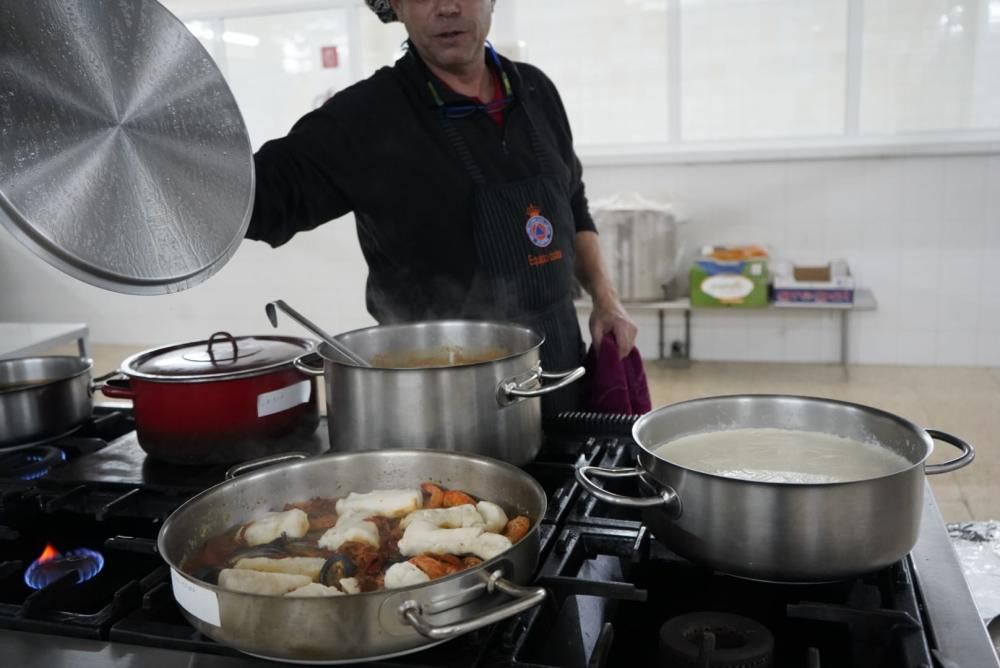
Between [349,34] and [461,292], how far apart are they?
13.7ft

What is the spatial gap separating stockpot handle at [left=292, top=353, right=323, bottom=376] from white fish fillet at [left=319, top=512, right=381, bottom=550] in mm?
341

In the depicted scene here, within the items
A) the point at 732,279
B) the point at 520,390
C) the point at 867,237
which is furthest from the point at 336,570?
the point at 867,237

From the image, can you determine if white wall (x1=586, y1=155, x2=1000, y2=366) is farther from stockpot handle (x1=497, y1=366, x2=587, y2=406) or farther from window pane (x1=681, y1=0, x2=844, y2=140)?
stockpot handle (x1=497, y1=366, x2=587, y2=406)

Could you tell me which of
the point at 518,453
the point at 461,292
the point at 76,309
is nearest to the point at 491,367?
the point at 518,453

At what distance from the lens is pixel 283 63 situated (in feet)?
18.5

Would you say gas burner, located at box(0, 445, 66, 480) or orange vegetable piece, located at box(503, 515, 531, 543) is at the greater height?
orange vegetable piece, located at box(503, 515, 531, 543)

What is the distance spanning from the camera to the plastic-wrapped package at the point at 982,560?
51.0 inches

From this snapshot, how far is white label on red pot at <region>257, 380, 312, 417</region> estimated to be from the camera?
4.47 feet

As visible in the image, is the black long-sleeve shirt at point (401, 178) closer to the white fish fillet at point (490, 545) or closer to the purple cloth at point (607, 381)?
the purple cloth at point (607, 381)

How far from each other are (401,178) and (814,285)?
3451 millimetres

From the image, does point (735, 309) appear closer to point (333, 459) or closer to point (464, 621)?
point (333, 459)

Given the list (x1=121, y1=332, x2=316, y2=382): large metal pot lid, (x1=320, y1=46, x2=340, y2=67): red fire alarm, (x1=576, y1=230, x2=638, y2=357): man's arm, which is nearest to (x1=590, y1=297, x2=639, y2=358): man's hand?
(x1=576, y1=230, x2=638, y2=357): man's arm

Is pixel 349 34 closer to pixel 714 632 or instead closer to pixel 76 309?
pixel 76 309

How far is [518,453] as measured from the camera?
125 cm
